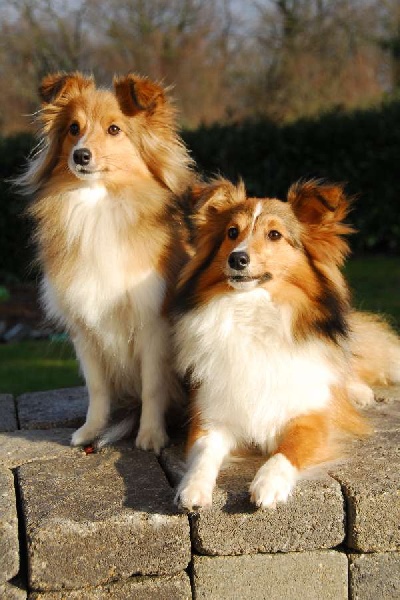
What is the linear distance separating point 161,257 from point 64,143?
0.77m

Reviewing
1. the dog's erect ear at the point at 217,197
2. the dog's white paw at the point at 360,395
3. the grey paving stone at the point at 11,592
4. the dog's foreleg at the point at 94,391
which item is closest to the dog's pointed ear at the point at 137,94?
the dog's erect ear at the point at 217,197

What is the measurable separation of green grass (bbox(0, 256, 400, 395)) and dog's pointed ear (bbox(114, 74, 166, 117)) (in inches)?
82.1

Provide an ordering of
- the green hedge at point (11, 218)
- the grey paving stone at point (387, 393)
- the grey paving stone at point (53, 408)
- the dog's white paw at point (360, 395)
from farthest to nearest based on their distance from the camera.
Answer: the green hedge at point (11, 218) < the grey paving stone at point (387, 393) < the grey paving stone at point (53, 408) < the dog's white paw at point (360, 395)

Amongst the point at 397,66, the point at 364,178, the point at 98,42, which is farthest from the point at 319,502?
the point at 98,42

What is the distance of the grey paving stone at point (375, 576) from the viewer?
3.35 metres

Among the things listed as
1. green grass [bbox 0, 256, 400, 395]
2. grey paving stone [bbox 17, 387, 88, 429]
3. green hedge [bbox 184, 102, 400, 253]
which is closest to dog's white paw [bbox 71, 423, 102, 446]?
grey paving stone [bbox 17, 387, 88, 429]

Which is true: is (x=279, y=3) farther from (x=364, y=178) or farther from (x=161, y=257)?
(x=161, y=257)

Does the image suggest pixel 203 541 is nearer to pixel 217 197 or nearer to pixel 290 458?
pixel 290 458

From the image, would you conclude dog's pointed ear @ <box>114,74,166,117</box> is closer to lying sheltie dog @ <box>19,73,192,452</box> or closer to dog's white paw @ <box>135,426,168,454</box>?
lying sheltie dog @ <box>19,73,192,452</box>

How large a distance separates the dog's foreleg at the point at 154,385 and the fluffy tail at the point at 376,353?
1.39 metres

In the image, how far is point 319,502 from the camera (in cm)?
322

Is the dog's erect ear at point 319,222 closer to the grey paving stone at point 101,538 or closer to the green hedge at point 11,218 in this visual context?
the grey paving stone at point 101,538

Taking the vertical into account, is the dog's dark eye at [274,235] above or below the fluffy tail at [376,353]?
above

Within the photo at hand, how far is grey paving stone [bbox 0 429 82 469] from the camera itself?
13.0 feet
